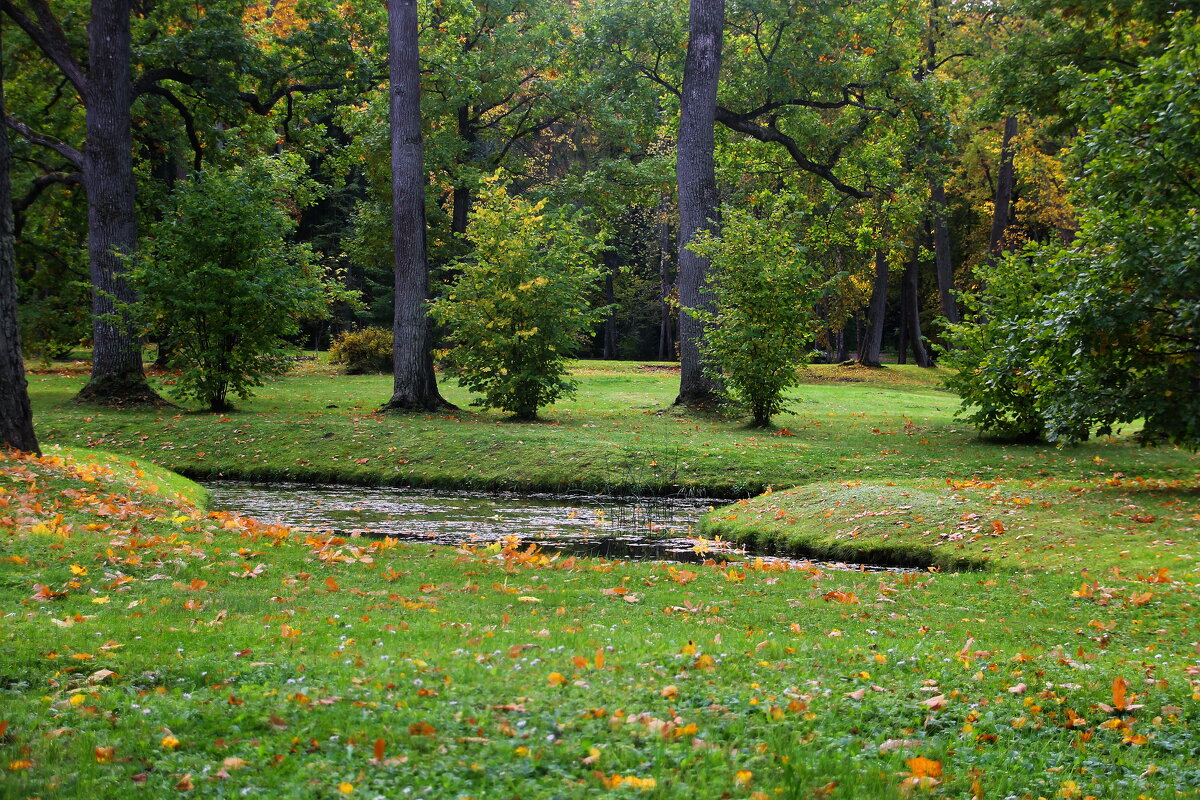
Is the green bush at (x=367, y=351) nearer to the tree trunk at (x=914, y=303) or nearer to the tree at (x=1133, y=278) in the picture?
the tree trunk at (x=914, y=303)

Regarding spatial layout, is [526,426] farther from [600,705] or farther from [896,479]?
[600,705]

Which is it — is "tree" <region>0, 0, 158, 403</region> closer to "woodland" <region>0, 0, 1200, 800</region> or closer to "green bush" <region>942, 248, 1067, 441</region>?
"woodland" <region>0, 0, 1200, 800</region>

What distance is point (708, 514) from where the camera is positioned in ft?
41.9

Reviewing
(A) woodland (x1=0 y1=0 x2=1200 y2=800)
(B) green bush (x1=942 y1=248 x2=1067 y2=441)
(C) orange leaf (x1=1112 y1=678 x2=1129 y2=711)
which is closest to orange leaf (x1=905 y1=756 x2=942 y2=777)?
(A) woodland (x1=0 y1=0 x2=1200 y2=800)

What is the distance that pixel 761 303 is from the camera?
61.0ft

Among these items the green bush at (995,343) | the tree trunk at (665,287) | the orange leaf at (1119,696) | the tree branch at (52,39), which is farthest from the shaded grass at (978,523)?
the tree trunk at (665,287)

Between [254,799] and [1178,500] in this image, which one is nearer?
[254,799]

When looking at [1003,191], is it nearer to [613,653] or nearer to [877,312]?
[877,312]

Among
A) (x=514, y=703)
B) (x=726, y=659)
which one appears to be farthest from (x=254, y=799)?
(x=726, y=659)

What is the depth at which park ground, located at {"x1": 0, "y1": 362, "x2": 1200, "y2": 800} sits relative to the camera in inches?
153

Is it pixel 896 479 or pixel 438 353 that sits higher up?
pixel 438 353

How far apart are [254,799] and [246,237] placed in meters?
18.5

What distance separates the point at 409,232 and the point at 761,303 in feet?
27.3

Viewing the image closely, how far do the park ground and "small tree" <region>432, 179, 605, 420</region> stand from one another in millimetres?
7869
